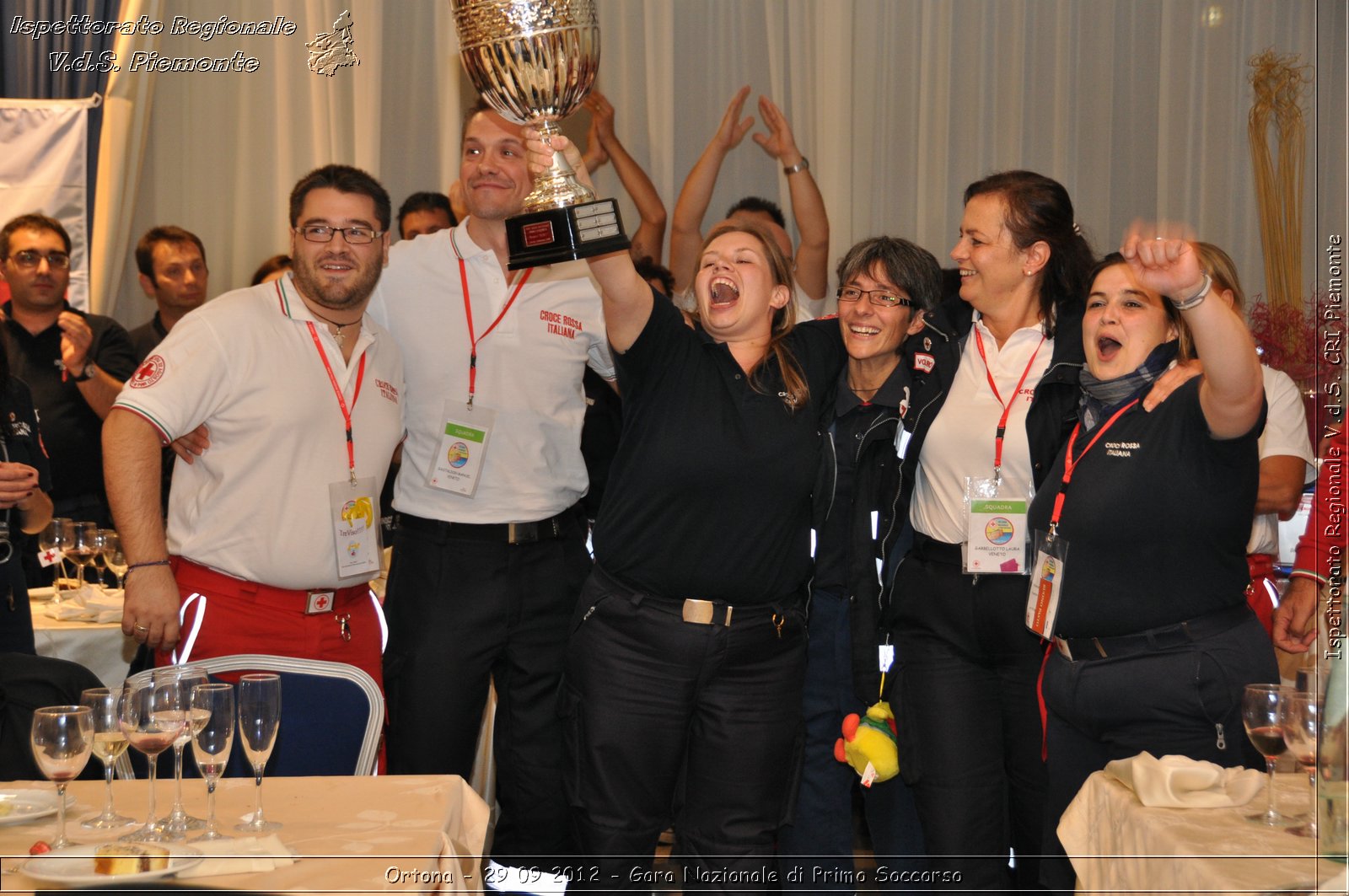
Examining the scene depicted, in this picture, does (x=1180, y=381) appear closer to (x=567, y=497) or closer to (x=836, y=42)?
(x=567, y=497)

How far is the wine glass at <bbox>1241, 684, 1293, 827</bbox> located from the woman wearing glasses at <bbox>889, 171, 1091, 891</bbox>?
0.83m

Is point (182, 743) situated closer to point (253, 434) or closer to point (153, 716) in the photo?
point (153, 716)

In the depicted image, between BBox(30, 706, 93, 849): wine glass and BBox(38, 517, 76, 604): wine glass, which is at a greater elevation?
BBox(38, 517, 76, 604): wine glass

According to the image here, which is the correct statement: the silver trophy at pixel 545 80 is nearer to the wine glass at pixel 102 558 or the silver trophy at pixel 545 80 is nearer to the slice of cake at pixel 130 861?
the slice of cake at pixel 130 861

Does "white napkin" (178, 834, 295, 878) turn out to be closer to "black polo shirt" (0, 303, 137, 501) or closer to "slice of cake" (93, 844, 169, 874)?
"slice of cake" (93, 844, 169, 874)

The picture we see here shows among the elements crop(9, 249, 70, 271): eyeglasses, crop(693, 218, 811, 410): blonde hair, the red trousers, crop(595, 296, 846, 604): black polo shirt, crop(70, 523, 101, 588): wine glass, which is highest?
crop(9, 249, 70, 271): eyeglasses

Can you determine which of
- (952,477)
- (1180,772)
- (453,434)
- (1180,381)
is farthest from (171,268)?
(1180,772)

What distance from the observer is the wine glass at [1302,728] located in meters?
1.76

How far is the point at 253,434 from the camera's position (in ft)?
9.29

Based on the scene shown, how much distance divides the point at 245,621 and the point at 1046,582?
181 centimetres

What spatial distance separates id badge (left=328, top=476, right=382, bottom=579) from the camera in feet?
9.33

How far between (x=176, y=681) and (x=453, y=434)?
1331 mm

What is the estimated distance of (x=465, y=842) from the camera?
6.57 ft

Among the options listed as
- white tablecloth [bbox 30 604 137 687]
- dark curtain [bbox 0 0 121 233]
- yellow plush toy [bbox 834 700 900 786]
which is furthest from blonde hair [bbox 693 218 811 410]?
dark curtain [bbox 0 0 121 233]
